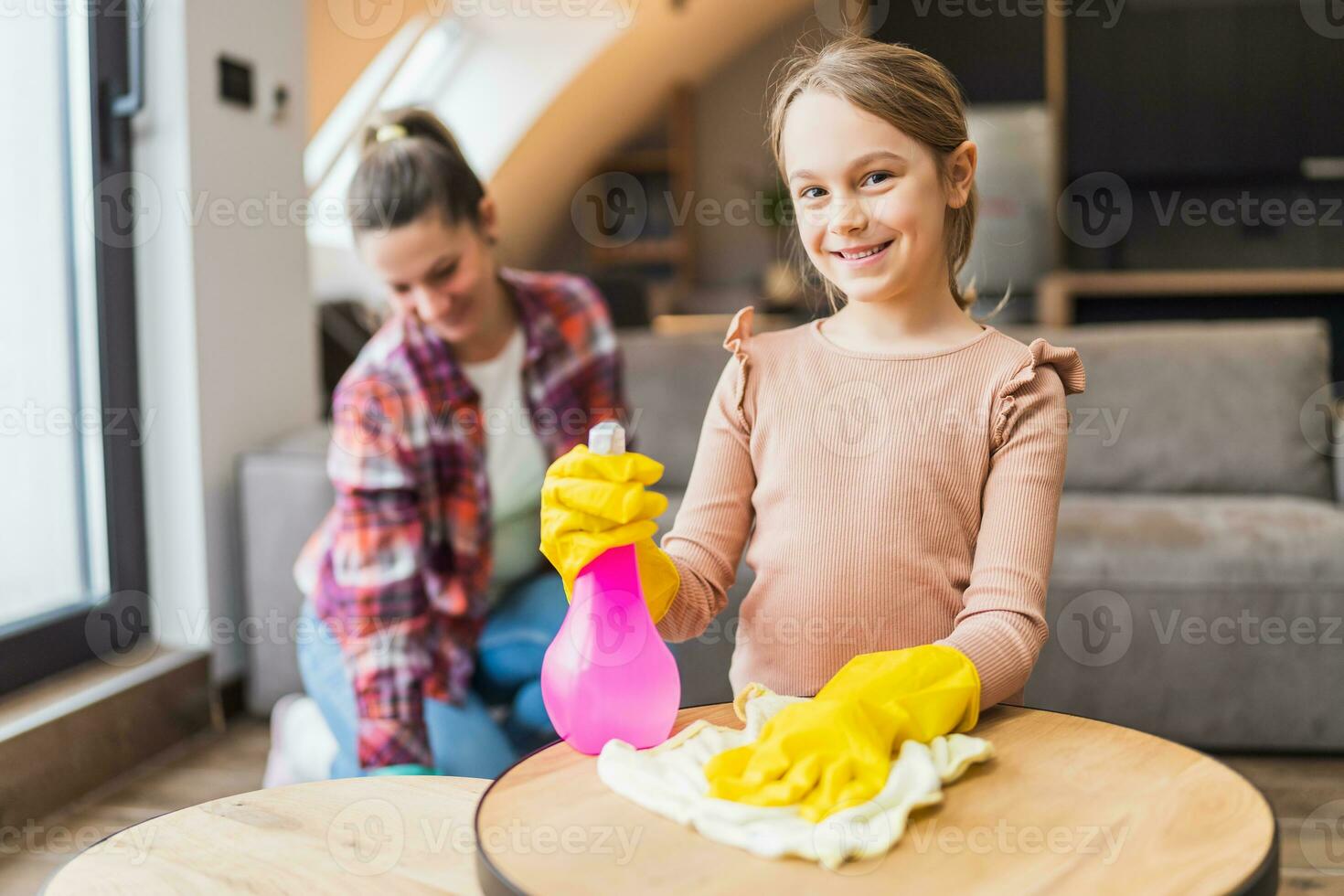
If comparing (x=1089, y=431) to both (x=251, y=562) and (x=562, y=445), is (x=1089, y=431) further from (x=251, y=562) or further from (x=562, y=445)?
(x=251, y=562)

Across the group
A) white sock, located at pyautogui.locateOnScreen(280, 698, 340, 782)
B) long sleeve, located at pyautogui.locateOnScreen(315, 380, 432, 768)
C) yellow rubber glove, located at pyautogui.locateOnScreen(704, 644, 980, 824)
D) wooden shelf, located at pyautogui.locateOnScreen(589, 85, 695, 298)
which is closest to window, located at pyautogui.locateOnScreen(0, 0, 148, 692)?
white sock, located at pyautogui.locateOnScreen(280, 698, 340, 782)

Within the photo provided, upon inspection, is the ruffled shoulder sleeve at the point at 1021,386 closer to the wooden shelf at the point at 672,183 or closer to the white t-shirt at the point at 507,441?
the white t-shirt at the point at 507,441

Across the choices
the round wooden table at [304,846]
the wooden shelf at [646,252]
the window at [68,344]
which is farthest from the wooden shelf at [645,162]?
the round wooden table at [304,846]

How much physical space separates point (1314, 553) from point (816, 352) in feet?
4.57

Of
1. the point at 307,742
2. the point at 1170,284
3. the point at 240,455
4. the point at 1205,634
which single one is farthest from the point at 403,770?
the point at 1170,284

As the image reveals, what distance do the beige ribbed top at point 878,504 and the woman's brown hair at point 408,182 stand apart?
660mm

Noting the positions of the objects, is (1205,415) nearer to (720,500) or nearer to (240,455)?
(720,500)

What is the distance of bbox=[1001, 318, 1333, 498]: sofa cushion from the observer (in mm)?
2398

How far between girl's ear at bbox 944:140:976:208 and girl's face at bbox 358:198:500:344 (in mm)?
773

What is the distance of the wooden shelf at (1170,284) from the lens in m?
4.54

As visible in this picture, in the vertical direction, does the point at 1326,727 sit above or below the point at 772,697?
below

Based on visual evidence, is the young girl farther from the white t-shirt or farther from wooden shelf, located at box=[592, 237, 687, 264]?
wooden shelf, located at box=[592, 237, 687, 264]

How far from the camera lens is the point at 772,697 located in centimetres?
88

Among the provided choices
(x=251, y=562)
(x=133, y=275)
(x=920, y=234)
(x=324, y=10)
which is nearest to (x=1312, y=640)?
(x=920, y=234)
